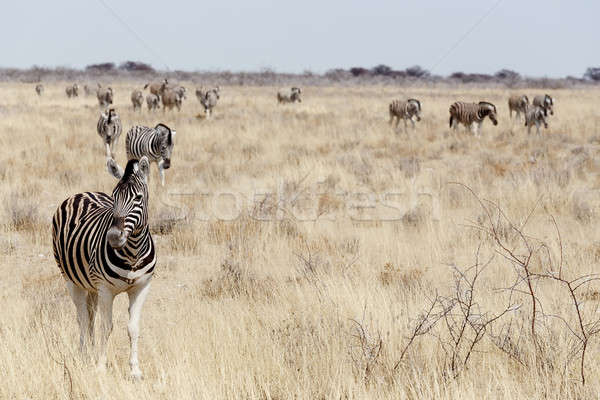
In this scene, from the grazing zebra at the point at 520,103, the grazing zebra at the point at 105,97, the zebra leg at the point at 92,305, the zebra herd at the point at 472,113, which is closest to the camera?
the zebra leg at the point at 92,305

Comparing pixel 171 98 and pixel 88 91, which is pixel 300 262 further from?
pixel 88 91

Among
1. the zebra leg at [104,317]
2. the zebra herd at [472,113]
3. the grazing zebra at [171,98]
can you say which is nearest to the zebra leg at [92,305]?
the zebra leg at [104,317]

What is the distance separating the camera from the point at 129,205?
11.6ft

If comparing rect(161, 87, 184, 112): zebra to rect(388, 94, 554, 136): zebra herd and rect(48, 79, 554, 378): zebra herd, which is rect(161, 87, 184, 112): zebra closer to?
rect(388, 94, 554, 136): zebra herd

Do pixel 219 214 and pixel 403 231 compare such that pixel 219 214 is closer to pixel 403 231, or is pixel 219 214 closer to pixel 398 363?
pixel 403 231

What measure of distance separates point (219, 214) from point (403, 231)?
2.88 meters

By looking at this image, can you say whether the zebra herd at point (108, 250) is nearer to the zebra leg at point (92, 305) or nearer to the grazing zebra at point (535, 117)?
the zebra leg at point (92, 305)

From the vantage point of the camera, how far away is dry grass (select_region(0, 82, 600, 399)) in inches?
141

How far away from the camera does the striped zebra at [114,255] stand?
3555mm

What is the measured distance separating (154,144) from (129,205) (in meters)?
9.58

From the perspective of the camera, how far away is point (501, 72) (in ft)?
344

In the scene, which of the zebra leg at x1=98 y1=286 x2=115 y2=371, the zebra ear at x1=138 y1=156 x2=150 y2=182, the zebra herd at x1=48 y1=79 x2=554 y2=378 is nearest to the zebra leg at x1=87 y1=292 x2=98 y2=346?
the zebra herd at x1=48 y1=79 x2=554 y2=378

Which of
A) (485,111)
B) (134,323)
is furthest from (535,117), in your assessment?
(134,323)

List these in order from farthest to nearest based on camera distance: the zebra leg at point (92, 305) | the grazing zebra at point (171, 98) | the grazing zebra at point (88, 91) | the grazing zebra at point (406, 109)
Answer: the grazing zebra at point (88, 91), the grazing zebra at point (171, 98), the grazing zebra at point (406, 109), the zebra leg at point (92, 305)
